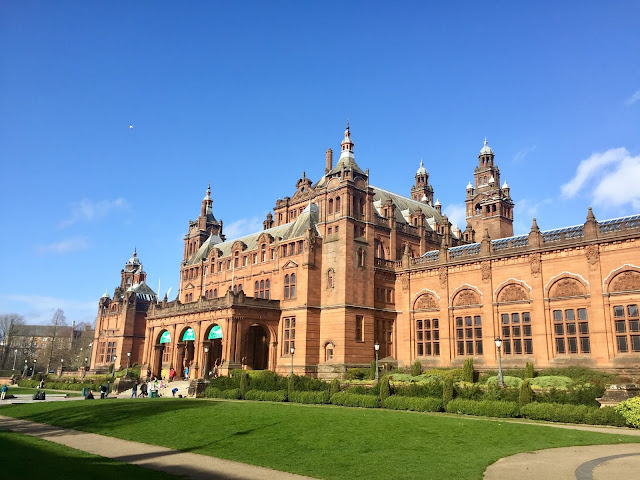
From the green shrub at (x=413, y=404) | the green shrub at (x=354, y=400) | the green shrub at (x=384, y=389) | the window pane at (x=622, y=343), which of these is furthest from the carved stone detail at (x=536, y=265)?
→ the green shrub at (x=354, y=400)

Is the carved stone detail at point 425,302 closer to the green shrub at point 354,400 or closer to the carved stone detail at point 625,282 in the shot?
the carved stone detail at point 625,282

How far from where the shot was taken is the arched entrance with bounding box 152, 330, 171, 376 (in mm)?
64625

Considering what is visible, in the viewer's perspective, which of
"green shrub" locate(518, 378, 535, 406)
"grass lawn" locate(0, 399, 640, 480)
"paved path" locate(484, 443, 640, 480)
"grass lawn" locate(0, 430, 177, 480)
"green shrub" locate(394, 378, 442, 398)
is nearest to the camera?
"grass lawn" locate(0, 430, 177, 480)

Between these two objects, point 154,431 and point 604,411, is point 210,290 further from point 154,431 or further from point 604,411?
point 604,411

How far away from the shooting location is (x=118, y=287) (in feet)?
300

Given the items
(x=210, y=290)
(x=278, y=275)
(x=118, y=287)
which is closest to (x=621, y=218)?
(x=278, y=275)

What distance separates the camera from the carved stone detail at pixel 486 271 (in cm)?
4581

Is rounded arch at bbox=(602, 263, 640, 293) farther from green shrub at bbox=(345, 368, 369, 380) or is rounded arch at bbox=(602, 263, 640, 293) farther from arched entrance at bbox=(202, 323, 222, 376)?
arched entrance at bbox=(202, 323, 222, 376)

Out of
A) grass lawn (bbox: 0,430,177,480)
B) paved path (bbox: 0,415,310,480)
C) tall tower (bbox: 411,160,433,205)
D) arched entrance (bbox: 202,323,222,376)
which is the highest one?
tall tower (bbox: 411,160,433,205)

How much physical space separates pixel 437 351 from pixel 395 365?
202 inches

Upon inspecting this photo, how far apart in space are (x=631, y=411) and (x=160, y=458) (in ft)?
67.1

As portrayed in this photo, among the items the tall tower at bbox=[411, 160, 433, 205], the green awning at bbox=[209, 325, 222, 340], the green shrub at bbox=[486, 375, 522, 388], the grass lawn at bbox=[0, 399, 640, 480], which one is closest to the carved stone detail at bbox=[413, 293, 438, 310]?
the green shrub at bbox=[486, 375, 522, 388]

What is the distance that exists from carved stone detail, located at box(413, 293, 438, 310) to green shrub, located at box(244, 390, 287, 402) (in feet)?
64.8

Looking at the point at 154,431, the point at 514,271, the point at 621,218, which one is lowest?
the point at 154,431
